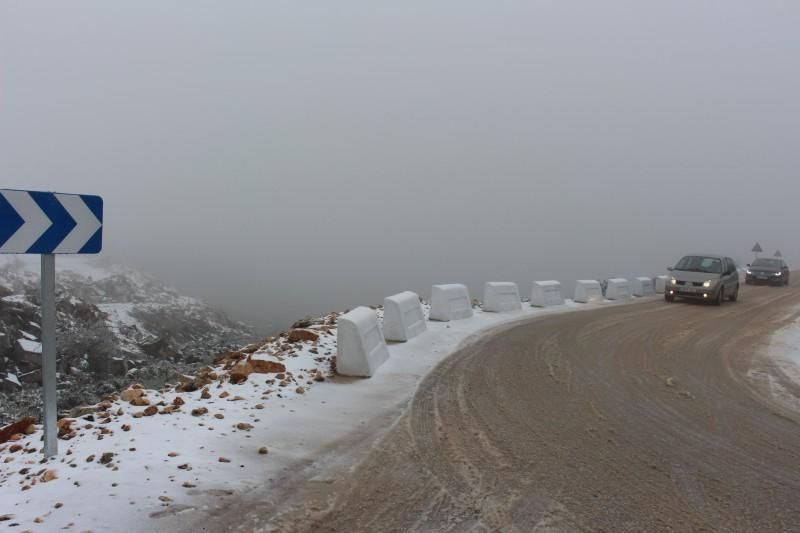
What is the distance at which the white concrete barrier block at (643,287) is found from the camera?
24.4 meters

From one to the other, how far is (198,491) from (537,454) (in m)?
3.04

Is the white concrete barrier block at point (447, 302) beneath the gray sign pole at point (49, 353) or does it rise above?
beneath

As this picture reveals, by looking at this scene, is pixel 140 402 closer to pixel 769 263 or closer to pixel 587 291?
pixel 587 291

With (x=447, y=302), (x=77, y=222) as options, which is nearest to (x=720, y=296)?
(x=447, y=302)

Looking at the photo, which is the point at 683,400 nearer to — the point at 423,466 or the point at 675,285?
the point at 423,466

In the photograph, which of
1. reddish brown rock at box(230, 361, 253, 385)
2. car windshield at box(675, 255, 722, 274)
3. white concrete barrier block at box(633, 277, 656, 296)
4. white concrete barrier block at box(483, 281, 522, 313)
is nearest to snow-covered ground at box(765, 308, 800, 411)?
car windshield at box(675, 255, 722, 274)

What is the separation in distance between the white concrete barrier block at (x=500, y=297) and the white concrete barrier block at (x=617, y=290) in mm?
7816

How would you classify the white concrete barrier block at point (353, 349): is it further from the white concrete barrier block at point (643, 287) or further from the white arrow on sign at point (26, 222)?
the white concrete barrier block at point (643, 287)

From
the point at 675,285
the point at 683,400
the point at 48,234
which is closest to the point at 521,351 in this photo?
the point at 683,400

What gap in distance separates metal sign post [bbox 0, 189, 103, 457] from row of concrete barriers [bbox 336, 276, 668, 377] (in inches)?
164

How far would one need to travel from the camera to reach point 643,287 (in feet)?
81.2

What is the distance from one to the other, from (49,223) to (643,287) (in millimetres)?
25370

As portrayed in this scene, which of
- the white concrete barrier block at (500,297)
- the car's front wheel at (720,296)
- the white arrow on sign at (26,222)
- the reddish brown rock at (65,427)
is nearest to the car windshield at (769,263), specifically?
the car's front wheel at (720,296)

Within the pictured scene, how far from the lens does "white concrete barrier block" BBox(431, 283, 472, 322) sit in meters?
13.6
